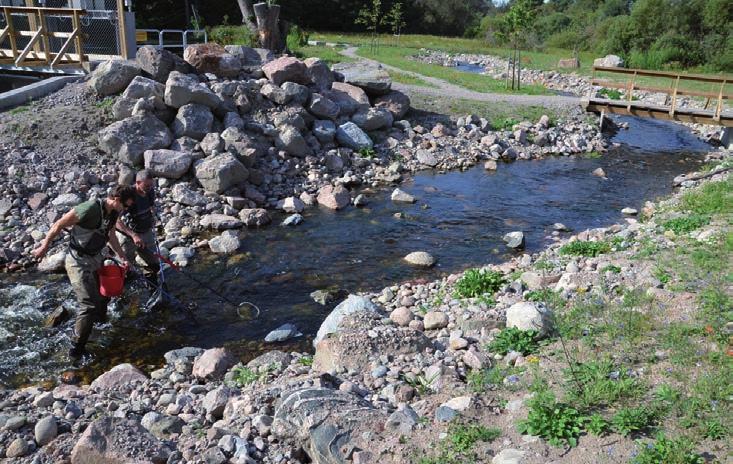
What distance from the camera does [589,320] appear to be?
24.6 feet

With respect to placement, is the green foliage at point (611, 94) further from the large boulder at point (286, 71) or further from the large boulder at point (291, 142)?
the large boulder at point (291, 142)

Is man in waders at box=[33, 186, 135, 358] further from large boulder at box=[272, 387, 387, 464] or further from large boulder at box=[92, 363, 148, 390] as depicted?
large boulder at box=[272, 387, 387, 464]

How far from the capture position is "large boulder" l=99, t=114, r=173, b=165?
595 inches

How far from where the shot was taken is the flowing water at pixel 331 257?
9.10 meters

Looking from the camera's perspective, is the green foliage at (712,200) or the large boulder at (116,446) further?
the green foliage at (712,200)

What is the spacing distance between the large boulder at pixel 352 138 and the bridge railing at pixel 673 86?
942cm

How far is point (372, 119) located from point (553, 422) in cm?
1605

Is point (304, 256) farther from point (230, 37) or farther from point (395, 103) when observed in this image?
point (230, 37)

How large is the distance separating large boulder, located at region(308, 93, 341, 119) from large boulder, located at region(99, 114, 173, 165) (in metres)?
4.91

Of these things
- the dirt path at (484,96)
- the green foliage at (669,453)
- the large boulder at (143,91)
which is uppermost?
the large boulder at (143,91)

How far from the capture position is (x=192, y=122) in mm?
16234

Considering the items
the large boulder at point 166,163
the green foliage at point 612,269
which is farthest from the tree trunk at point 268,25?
the green foliage at point 612,269

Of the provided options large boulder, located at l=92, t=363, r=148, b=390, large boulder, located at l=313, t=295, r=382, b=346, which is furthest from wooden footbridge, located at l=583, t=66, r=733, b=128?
large boulder, located at l=92, t=363, r=148, b=390

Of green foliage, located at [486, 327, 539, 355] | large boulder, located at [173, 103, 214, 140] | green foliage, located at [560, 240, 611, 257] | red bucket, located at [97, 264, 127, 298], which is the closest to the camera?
green foliage, located at [486, 327, 539, 355]
